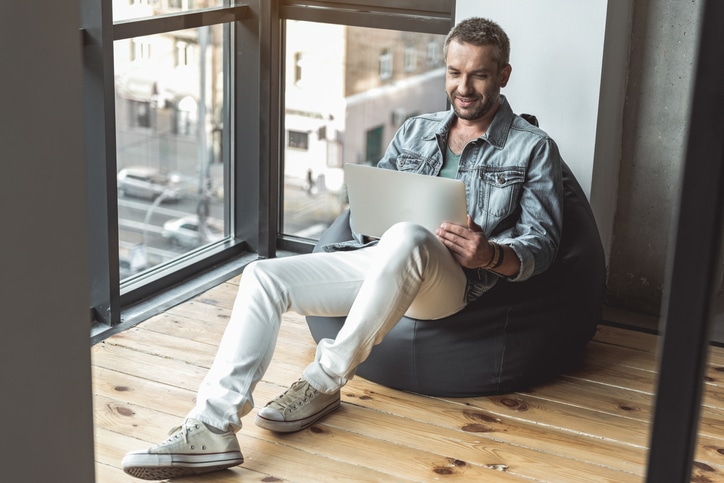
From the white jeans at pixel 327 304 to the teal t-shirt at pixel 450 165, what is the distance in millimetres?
390

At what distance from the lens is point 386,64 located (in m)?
3.88

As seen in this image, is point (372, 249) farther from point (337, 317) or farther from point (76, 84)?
point (76, 84)

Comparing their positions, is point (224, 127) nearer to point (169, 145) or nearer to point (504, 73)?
point (169, 145)

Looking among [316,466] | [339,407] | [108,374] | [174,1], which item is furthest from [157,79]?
[316,466]

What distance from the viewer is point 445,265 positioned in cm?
259

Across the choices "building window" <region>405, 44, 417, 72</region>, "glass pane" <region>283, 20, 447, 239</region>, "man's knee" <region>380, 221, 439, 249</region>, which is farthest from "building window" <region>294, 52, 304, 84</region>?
"man's knee" <region>380, 221, 439, 249</region>

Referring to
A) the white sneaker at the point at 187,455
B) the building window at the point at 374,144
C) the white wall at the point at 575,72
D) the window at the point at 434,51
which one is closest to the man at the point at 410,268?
the white sneaker at the point at 187,455

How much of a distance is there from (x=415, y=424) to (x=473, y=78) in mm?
1075

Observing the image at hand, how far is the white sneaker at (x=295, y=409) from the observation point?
2.62 m

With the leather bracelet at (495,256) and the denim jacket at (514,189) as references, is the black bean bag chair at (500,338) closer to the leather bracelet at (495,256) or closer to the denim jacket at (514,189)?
the denim jacket at (514,189)

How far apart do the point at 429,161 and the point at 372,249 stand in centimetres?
36

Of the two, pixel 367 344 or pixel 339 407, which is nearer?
pixel 367 344

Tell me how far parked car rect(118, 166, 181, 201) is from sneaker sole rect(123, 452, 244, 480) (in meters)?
1.39

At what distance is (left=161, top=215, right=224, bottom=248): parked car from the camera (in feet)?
12.7
